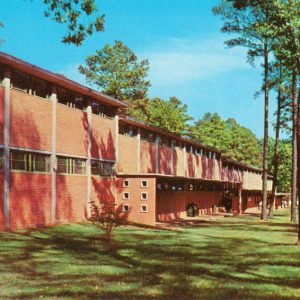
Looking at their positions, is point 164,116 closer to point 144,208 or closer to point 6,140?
point 144,208

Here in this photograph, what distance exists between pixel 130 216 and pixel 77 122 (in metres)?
7.33

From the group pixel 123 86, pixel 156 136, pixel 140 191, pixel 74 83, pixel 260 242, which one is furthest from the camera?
pixel 123 86

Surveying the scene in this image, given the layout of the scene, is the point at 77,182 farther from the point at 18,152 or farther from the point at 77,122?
the point at 18,152

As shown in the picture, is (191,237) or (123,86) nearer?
(191,237)

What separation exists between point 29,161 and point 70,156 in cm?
380

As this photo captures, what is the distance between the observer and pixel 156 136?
38.9 m

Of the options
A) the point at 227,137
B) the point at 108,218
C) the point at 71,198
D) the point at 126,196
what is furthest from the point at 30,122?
the point at 227,137

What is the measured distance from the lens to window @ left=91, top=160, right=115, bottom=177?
Result: 28.7 meters

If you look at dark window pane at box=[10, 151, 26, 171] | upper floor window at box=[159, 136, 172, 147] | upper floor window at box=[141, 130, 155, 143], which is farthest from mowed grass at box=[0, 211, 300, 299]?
upper floor window at box=[159, 136, 172, 147]

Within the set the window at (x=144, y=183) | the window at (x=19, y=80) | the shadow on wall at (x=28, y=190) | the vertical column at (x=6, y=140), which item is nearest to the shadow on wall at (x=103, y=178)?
the window at (x=144, y=183)

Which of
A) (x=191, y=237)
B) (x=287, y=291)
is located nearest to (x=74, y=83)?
(x=191, y=237)

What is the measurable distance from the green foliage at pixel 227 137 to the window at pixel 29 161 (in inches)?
2119

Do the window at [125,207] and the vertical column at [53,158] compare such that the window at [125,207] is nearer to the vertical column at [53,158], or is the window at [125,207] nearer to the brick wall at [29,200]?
the vertical column at [53,158]

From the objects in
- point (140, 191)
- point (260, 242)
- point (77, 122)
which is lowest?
point (260, 242)
